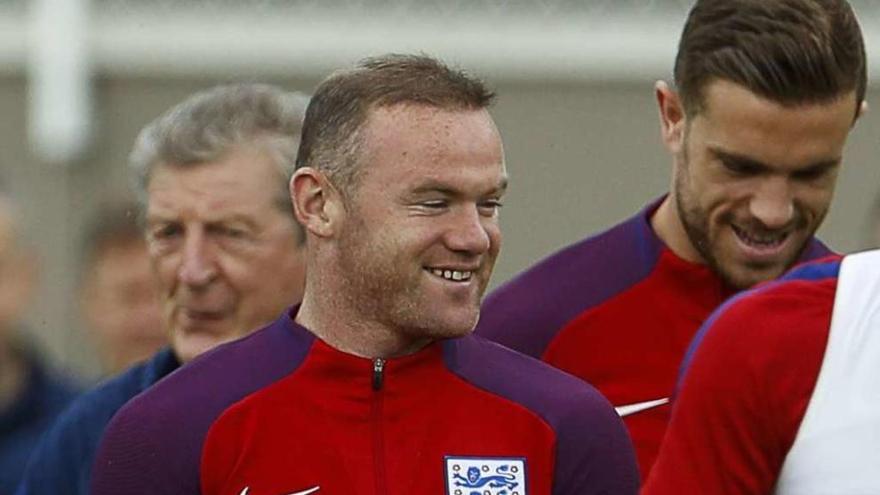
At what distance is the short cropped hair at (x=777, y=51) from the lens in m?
4.82

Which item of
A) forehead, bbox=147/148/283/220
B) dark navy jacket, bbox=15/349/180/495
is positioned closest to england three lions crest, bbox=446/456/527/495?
dark navy jacket, bbox=15/349/180/495

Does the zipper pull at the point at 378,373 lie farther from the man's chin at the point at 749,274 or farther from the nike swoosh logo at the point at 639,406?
the man's chin at the point at 749,274

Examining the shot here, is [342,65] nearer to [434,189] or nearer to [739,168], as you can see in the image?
[739,168]

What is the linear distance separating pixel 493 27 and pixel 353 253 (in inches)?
197

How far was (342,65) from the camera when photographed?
9156mm

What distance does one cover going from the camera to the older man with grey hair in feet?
16.8

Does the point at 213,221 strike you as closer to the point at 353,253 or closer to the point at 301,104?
the point at 301,104

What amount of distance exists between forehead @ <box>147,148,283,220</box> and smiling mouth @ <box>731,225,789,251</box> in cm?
91

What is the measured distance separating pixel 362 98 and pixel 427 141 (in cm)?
16

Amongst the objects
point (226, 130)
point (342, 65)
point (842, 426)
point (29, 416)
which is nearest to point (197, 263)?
point (226, 130)

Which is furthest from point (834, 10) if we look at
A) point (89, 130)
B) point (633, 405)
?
point (89, 130)

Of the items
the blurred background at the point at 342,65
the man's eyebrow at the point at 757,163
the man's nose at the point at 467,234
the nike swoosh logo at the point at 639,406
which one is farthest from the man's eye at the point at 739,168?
the blurred background at the point at 342,65

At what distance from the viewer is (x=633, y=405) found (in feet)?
16.2

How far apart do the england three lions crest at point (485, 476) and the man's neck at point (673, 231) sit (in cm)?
98
